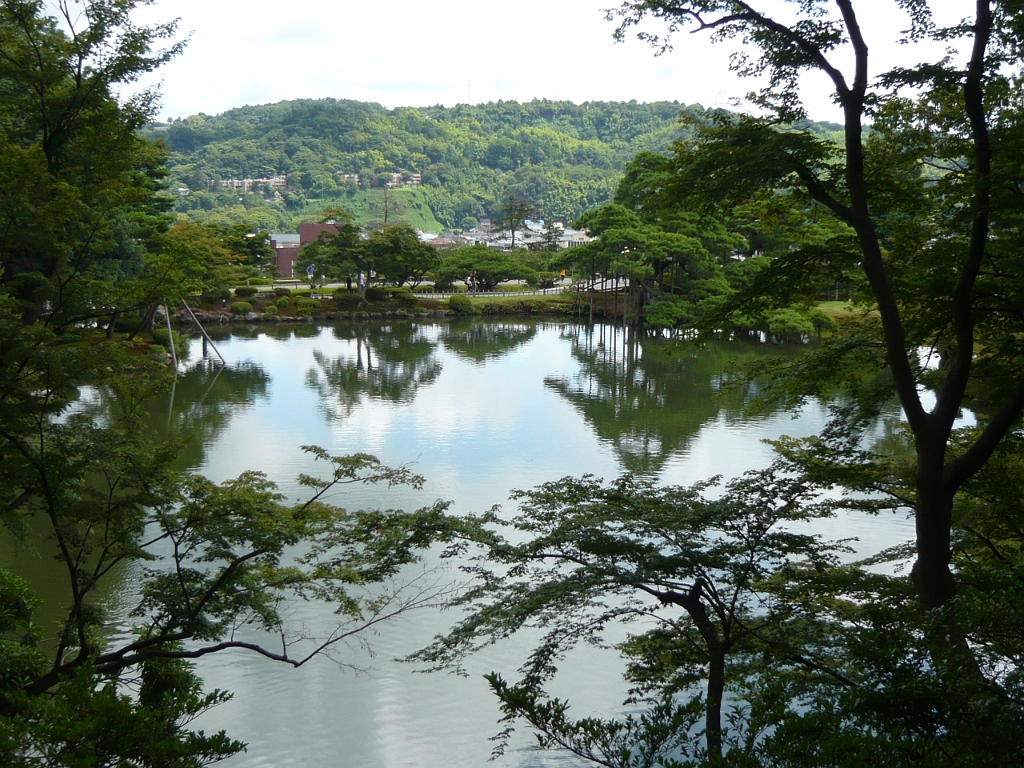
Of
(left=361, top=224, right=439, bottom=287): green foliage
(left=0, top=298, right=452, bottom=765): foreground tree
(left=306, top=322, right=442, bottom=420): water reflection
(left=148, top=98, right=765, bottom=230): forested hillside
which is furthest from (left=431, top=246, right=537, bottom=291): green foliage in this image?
(left=0, top=298, right=452, bottom=765): foreground tree

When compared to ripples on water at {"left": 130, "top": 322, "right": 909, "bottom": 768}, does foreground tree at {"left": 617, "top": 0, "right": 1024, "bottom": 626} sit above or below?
above

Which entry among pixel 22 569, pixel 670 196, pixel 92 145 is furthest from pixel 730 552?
pixel 22 569

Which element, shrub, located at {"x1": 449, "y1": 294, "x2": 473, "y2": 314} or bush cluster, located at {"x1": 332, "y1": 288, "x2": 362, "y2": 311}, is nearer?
bush cluster, located at {"x1": 332, "y1": 288, "x2": 362, "y2": 311}

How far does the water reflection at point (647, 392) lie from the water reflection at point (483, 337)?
2.04 m

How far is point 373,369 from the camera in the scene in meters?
20.4

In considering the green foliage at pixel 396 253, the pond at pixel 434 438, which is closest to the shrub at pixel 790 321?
the pond at pixel 434 438

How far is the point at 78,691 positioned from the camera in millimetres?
3271

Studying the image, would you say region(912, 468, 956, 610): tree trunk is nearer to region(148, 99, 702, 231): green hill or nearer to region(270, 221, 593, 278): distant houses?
region(270, 221, 593, 278): distant houses

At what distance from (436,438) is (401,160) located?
74558mm

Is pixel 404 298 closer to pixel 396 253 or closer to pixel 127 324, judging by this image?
pixel 396 253

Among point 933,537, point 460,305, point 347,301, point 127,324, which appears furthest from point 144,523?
point 460,305

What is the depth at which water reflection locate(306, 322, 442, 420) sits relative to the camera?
55.1 ft

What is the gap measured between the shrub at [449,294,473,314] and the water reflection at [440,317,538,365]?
0.88 meters

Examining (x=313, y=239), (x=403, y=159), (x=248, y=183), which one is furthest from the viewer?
(x=403, y=159)
